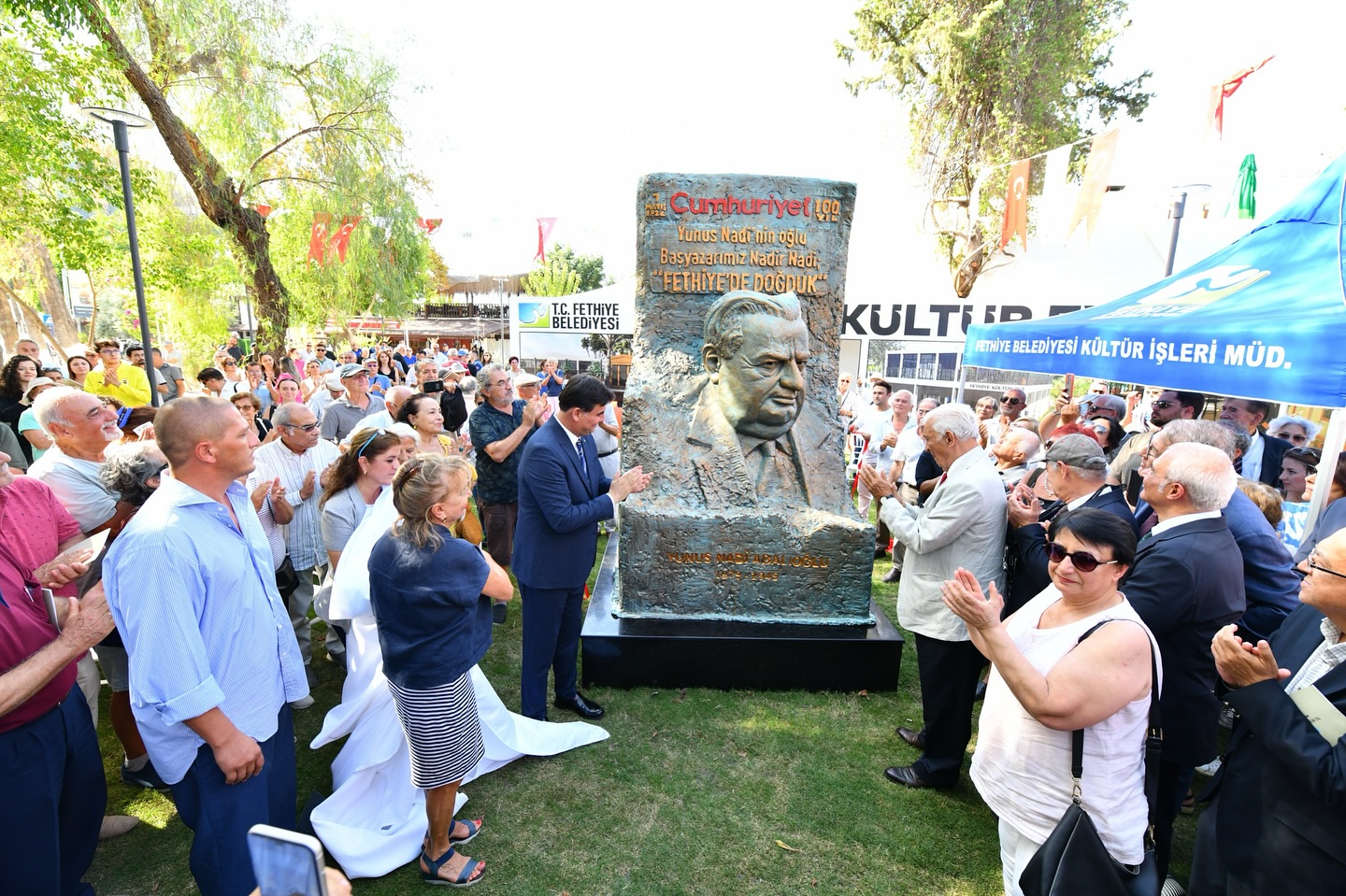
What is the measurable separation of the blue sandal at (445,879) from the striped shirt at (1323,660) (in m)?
2.87

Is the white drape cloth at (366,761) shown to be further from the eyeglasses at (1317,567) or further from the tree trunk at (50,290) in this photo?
the tree trunk at (50,290)

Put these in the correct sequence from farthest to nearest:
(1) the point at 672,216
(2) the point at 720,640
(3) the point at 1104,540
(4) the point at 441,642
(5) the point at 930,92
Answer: (5) the point at 930,92 → (1) the point at 672,216 → (2) the point at 720,640 → (4) the point at 441,642 → (3) the point at 1104,540

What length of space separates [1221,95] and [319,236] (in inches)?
616

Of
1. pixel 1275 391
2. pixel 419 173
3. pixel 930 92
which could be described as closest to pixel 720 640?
pixel 1275 391

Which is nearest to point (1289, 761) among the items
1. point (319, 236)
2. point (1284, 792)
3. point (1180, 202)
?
point (1284, 792)

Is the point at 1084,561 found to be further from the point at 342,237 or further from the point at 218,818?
the point at 342,237

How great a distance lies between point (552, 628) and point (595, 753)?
70cm

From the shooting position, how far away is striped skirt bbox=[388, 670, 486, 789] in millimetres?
2549

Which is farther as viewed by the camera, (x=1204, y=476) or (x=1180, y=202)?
(x=1180, y=202)

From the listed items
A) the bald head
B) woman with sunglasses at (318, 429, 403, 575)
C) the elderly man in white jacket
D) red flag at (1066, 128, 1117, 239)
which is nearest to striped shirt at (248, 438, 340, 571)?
woman with sunglasses at (318, 429, 403, 575)

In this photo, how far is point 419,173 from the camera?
44.2 ft

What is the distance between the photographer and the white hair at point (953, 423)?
123 inches

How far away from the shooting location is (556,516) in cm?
337

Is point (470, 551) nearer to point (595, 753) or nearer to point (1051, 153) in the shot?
point (595, 753)
